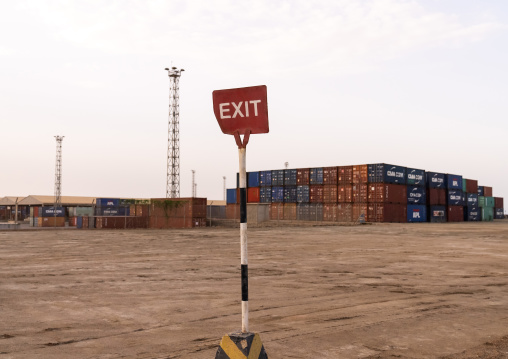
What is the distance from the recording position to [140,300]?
30.9 ft

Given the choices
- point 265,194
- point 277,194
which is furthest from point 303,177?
point 265,194

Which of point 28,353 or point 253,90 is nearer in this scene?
point 253,90

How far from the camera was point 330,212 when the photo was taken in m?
59.7

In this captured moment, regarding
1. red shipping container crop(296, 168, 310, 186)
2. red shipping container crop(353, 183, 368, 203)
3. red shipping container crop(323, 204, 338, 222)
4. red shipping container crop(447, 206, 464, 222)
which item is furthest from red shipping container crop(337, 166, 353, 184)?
red shipping container crop(447, 206, 464, 222)

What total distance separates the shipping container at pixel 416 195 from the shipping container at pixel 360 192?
770 cm

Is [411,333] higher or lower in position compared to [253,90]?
lower

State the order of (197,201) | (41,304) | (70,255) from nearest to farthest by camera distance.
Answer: (41,304) → (70,255) → (197,201)

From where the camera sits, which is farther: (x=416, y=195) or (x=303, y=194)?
(x=416, y=195)

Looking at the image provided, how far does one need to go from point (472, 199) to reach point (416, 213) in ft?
72.6

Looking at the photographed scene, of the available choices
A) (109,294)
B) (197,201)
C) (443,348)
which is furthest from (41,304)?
(197,201)

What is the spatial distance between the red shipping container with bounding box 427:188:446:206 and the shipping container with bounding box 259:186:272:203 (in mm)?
22574

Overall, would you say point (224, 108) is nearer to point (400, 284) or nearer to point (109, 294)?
point (109, 294)

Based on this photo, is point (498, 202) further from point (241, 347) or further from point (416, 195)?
point (241, 347)

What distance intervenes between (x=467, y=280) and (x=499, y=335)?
19.1 ft
